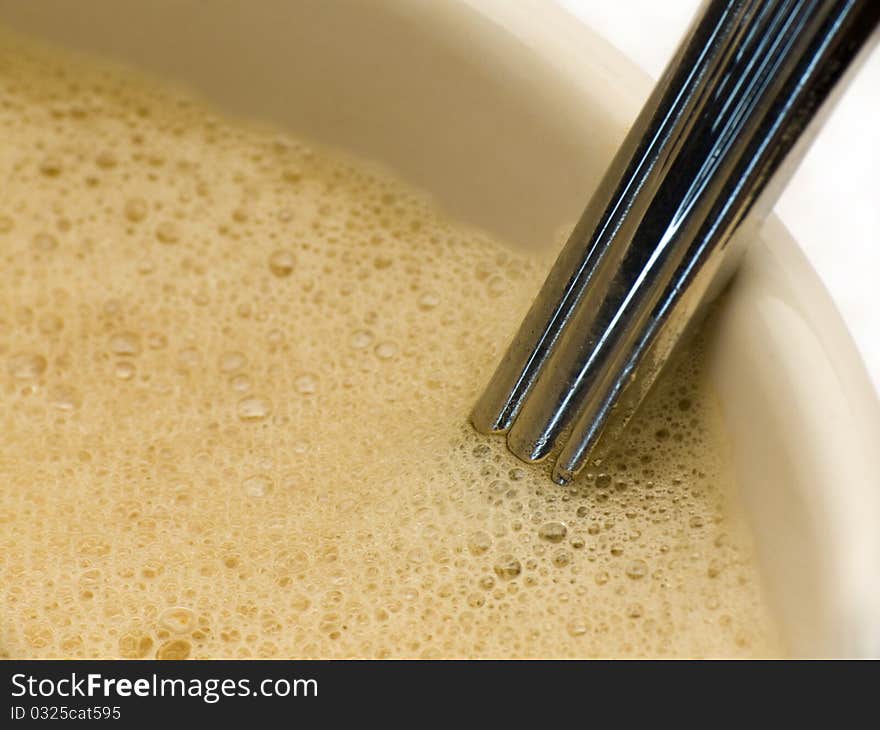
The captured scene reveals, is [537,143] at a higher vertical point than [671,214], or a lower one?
higher

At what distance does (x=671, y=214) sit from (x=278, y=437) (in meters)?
0.20

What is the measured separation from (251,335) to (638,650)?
23 cm

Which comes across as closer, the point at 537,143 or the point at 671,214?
the point at 671,214

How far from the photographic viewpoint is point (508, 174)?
1.64ft

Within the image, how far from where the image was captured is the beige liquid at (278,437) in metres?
0.42

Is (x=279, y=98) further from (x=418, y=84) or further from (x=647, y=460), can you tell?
(x=647, y=460)

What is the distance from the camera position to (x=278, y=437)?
48 centimetres

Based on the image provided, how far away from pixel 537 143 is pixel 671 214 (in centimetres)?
13

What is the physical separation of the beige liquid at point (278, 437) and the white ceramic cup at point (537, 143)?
0.02 meters

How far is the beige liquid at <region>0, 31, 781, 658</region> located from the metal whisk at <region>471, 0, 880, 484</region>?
3 cm

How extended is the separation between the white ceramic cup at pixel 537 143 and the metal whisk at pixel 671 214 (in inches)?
1.5

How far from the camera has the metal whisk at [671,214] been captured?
325 mm

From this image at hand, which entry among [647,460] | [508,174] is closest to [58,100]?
[508,174]

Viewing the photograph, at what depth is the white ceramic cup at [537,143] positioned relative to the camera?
38cm
